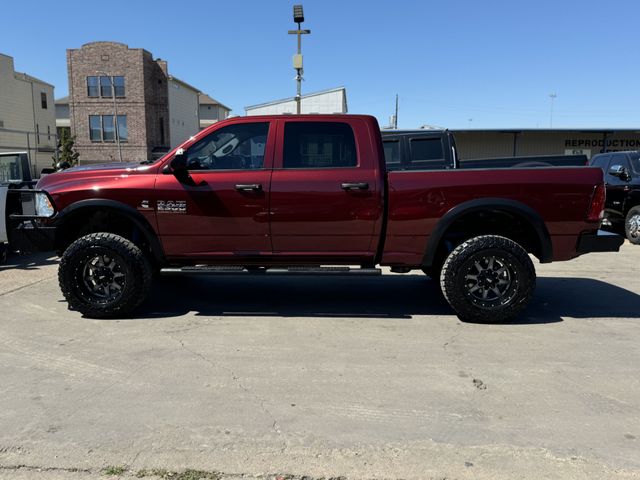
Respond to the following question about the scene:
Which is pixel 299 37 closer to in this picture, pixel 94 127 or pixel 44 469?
pixel 44 469

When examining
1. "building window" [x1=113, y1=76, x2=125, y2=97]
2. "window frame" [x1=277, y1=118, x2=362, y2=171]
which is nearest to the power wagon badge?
"window frame" [x1=277, y1=118, x2=362, y2=171]

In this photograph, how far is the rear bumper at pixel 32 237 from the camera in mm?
5254

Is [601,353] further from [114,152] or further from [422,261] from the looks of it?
[114,152]

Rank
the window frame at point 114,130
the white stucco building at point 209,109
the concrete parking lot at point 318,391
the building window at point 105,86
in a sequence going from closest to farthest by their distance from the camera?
the concrete parking lot at point 318,391, the building window at point 105,86, the window frame at point 114,130, the white stucco building at point 209,109

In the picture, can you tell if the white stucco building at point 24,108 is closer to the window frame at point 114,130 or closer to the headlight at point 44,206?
the window frame at point 114,130

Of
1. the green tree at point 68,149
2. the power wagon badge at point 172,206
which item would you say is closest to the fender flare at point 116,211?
the power wagon badge at point 172,206

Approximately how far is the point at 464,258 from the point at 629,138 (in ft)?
79.8

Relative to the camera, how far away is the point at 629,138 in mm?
24578

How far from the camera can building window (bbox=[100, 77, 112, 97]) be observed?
137 ft

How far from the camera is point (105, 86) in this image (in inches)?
1642

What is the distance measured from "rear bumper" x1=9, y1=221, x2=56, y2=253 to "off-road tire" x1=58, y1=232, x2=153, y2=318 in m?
0.21

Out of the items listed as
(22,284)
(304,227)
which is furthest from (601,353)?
(22,284)

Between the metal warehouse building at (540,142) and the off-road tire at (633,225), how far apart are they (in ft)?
43.5

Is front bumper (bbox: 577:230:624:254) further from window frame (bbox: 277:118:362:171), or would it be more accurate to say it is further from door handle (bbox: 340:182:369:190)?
window frame (bbox: 277:118:362:171)
